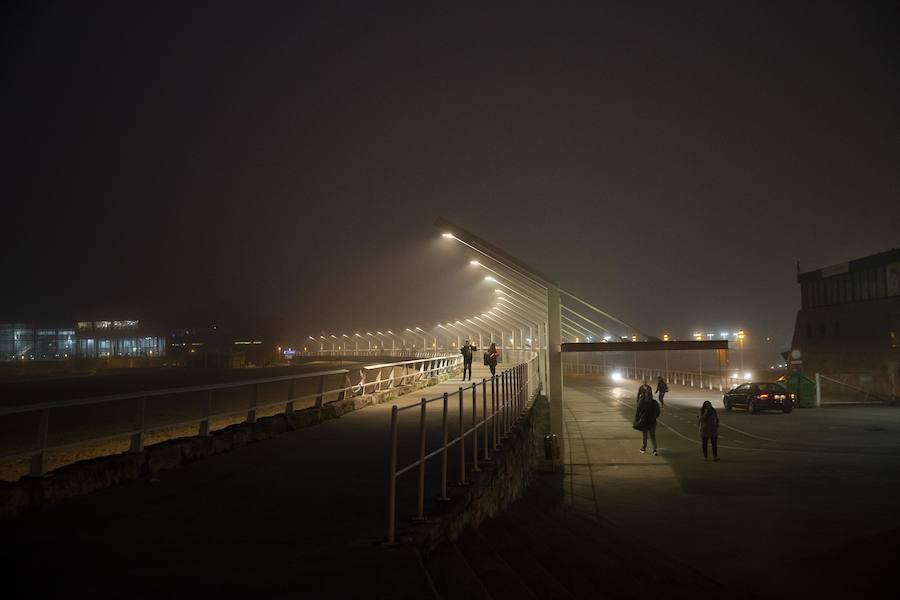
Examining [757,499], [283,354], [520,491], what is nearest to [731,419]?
[757,499]

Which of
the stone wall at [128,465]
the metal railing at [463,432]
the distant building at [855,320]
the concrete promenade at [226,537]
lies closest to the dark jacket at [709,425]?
the metal railing at [463,432]

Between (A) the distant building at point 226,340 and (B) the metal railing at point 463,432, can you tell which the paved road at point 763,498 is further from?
(A) the distant building at point 226,340

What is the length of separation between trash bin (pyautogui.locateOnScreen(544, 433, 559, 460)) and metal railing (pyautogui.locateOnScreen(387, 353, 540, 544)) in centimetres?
104

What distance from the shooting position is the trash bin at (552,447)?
61.6 feet

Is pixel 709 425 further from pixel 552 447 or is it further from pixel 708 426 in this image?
pixel 552 447

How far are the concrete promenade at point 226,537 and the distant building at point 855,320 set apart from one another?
41.9m

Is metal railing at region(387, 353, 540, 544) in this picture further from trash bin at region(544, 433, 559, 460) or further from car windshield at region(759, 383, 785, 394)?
car windshield at region(759, 383, 785, 394)

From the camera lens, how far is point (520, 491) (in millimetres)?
14031

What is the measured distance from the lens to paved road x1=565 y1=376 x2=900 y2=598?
965 centimetres

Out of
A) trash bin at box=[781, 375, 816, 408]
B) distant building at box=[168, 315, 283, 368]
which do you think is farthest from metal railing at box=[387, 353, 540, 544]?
distant building at box=[168, 315, 283, 368]

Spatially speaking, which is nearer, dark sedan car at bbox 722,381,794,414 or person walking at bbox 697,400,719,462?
person walking at bbox 697,400,719,462

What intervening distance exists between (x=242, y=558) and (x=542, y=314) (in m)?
25.7

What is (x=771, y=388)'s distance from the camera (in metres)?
30.8

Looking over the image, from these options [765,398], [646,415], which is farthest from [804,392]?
[646,415]
